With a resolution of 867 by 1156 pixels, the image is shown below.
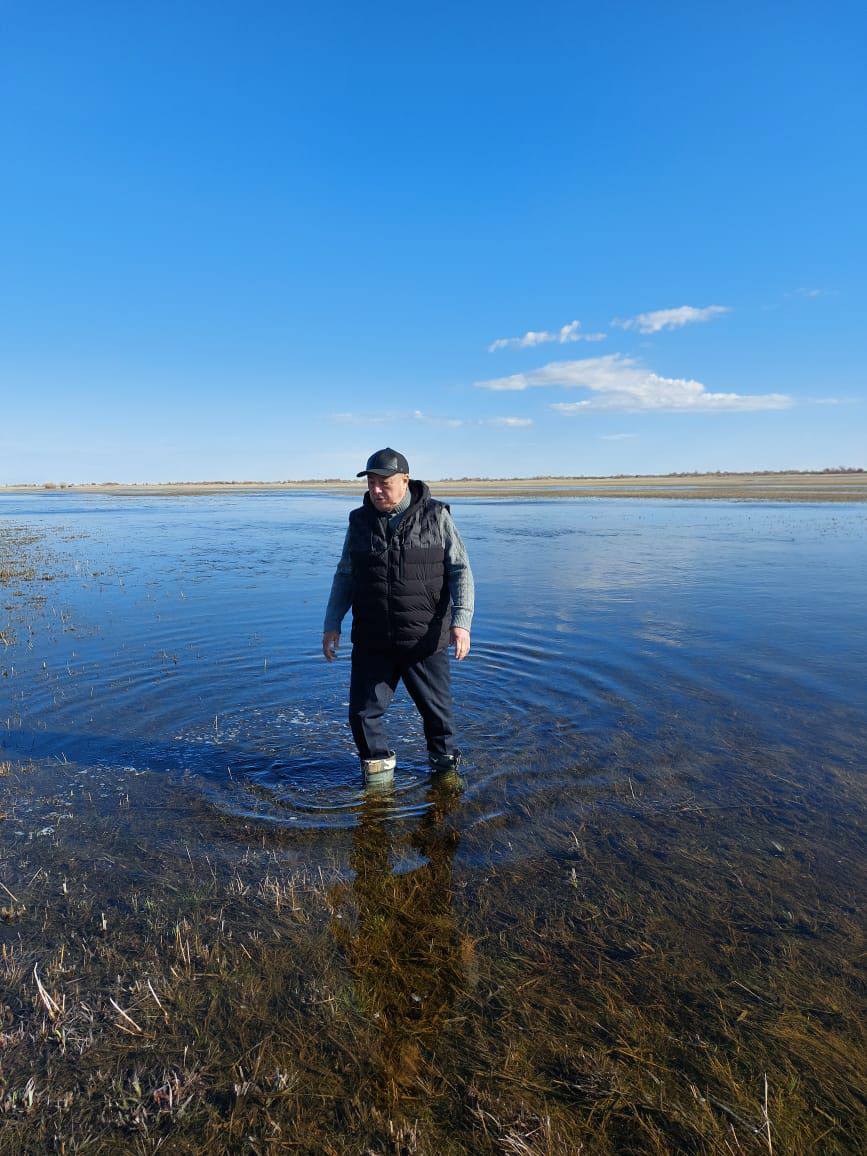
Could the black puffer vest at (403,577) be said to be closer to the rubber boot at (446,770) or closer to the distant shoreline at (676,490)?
the rubber boot at (446,770)

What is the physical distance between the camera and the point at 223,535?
3338cm

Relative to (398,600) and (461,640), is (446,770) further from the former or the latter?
(398,600)

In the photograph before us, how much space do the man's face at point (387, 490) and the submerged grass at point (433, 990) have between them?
8.76 feet

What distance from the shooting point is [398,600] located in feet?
17.5

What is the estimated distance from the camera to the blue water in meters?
6.34

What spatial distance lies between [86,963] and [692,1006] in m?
3.38

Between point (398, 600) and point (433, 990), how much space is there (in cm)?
281

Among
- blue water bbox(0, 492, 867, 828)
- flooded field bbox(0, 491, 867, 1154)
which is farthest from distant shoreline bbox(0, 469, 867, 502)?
flooded field bbox(0, 491, 867, 1154)

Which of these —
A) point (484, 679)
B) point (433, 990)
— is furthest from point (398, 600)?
point (484, 679)

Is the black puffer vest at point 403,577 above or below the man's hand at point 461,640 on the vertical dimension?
above

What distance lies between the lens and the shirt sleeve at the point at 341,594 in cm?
559

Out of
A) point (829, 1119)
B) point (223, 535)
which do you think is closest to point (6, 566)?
point (223, 535)

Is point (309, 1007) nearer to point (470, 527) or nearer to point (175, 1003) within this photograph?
point (175, 1003)

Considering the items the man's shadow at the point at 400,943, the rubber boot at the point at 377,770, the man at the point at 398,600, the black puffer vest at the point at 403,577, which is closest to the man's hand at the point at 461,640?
the man at the point at 398,600
